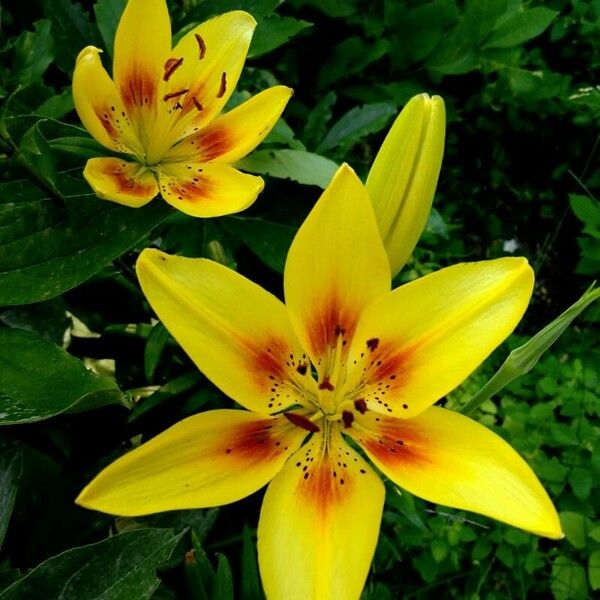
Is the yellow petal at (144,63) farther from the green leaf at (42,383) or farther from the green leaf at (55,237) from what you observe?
the green leaf at (42,383)

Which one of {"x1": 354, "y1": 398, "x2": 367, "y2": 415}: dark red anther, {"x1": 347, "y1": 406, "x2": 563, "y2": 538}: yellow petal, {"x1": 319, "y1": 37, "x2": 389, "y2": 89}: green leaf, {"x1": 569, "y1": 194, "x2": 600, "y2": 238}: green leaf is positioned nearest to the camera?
{"x1": 347, "y1": 406, "x2": 563, "y2": 538}: yellow petal

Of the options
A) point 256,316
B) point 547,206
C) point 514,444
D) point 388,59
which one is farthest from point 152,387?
point 547,206

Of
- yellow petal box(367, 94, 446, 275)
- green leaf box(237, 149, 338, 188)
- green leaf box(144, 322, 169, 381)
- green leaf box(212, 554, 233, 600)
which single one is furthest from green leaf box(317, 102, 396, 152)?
green leaf box(212, 554, 233, 600)

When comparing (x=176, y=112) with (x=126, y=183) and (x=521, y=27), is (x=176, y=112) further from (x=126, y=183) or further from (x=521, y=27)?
(x=521, y=27)

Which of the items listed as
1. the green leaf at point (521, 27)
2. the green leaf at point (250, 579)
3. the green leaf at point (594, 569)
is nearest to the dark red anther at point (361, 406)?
the green leaf at point (250, 579)

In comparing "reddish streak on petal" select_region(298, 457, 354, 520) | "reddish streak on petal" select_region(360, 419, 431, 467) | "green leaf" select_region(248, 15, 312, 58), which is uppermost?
"green leaf" select_region(248, 15, 312, 58)

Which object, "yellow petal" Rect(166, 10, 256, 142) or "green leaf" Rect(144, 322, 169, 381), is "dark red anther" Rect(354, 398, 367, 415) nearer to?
"green leaf" Rect(144, 322, 169, 381)

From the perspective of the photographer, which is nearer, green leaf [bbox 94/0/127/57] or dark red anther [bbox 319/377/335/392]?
dark red anther [bbox 319/377/335/392]
